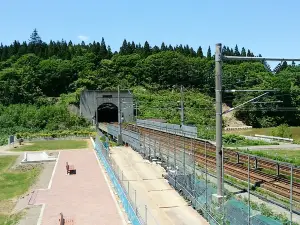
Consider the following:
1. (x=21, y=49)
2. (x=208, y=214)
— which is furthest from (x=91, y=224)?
(x=21, y=49)

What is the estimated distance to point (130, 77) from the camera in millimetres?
114438

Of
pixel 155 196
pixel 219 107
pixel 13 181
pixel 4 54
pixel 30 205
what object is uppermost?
pixel 4 54

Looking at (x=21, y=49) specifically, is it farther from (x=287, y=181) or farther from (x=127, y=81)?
(x=287, y=181)

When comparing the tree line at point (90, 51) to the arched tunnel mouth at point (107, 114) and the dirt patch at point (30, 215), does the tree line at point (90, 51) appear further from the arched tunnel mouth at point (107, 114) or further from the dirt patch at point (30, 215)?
the dirt patch at point (30, 215)

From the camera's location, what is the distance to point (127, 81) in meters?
112

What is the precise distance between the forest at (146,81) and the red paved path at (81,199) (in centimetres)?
5249

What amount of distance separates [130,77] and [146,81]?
5401mm

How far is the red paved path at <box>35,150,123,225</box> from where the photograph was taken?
68.4ft

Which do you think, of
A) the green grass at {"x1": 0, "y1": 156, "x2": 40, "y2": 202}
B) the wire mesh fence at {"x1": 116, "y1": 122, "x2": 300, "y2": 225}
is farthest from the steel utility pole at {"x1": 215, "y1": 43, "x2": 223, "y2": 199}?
the green grass at {"x1": 0, "y1": 156, "x2": 40, "y2": 202}

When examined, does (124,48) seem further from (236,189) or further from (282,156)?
(236,189)

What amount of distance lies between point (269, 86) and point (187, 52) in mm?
65522

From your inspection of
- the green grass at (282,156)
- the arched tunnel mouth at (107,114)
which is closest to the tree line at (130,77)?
the arched tunnel mouth at (107,114)

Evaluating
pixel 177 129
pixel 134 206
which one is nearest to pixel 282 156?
pixel 177 129

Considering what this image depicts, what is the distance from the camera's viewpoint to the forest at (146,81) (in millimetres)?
96250
